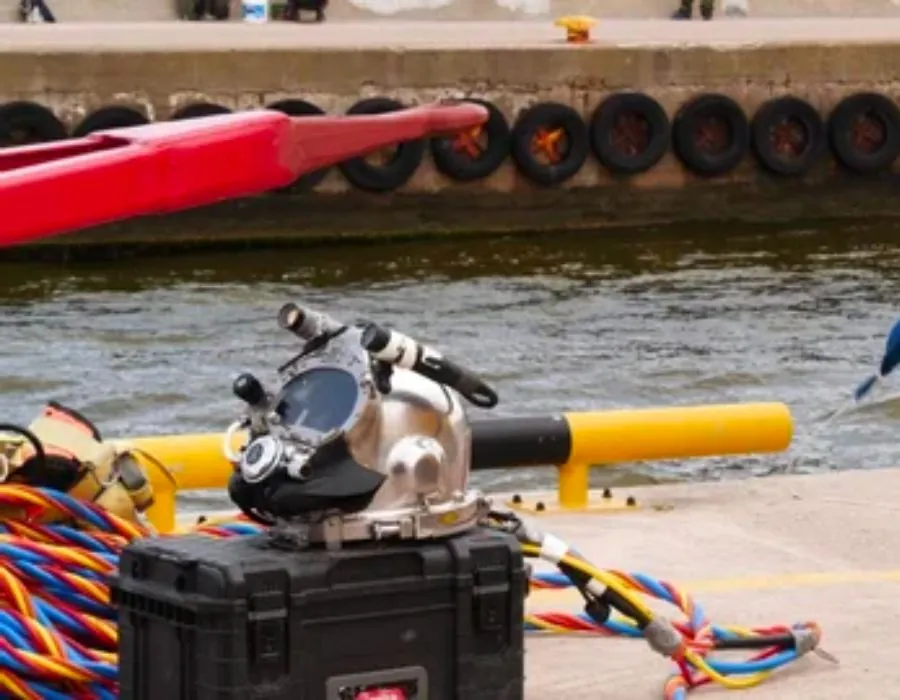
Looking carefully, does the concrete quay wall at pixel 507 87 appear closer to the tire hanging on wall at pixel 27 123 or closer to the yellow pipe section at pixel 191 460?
the tire hanging on wall at pixel 27 123

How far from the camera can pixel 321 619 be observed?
14.4ft

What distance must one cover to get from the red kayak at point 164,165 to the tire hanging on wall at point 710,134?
18.0 meters

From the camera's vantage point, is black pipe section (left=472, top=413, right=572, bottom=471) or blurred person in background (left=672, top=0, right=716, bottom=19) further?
blurred person in background (left=672, top=0, right=716, bottom=19)

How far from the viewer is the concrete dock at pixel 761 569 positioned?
5500mm

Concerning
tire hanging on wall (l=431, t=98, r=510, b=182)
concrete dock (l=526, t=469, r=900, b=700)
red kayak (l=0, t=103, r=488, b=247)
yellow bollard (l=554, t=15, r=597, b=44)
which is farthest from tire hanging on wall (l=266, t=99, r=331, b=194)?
red kayak (l=0, t=103, r=488, b=247)

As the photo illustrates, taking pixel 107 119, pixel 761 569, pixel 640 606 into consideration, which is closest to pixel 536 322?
pixel 107 119

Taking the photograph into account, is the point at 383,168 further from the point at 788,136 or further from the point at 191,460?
the point at 191,460

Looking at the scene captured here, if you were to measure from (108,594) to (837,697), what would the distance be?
1.55 m

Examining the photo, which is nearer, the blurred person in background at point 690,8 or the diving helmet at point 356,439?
the diving helmet at point 356,439

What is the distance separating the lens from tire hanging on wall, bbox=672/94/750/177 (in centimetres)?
2256

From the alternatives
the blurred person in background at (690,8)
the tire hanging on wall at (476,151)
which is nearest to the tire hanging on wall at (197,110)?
the tire hanging on wall at (476,151)

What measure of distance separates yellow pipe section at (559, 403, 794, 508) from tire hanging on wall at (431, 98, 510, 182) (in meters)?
14.1

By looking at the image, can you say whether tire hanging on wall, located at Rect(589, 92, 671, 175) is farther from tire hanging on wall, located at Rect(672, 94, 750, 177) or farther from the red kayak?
the red kayak

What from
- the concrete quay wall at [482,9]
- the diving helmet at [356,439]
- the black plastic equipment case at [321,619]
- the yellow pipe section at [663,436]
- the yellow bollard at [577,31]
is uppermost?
the diving helmet at [356,439]
